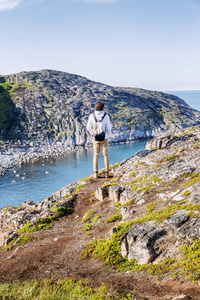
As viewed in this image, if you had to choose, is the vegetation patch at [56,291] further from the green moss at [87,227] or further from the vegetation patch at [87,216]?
the vegetation patch at [87,216]

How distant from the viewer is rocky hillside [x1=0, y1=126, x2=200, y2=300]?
8.65 meters

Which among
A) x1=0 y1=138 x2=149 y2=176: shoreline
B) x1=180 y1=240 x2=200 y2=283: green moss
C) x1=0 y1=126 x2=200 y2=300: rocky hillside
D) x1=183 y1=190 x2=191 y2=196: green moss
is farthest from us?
x1=0 y1=138 x2=149 y2=176: shoreline

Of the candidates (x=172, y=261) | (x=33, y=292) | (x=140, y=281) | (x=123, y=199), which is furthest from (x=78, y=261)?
(x=123, y=199)

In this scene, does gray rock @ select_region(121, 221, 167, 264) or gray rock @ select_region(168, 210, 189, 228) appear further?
gray rock @ select_region(168, 210, 189, 228)

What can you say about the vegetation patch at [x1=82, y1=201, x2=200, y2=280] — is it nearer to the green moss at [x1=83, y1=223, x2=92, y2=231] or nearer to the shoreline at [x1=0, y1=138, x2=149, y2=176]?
the green moss at [x1=83, y1=223, x2=92, y2=231]

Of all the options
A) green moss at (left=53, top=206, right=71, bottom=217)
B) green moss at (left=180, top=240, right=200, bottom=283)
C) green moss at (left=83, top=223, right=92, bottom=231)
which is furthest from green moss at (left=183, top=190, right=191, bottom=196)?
green moss at (left=53, top=206, right=71, bottom=217)

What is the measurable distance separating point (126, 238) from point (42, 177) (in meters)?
97.7

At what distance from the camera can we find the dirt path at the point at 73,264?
8.06 meters

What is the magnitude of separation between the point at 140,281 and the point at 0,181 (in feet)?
338

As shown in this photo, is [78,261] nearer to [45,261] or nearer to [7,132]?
[45,261]

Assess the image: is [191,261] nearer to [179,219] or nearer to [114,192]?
[179,219]

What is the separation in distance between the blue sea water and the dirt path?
211 ft

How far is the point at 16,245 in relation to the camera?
14.1 m

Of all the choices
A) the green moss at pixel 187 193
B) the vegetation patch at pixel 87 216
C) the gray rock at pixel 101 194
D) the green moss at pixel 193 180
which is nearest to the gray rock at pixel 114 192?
the gray rock at pixel 101 194
